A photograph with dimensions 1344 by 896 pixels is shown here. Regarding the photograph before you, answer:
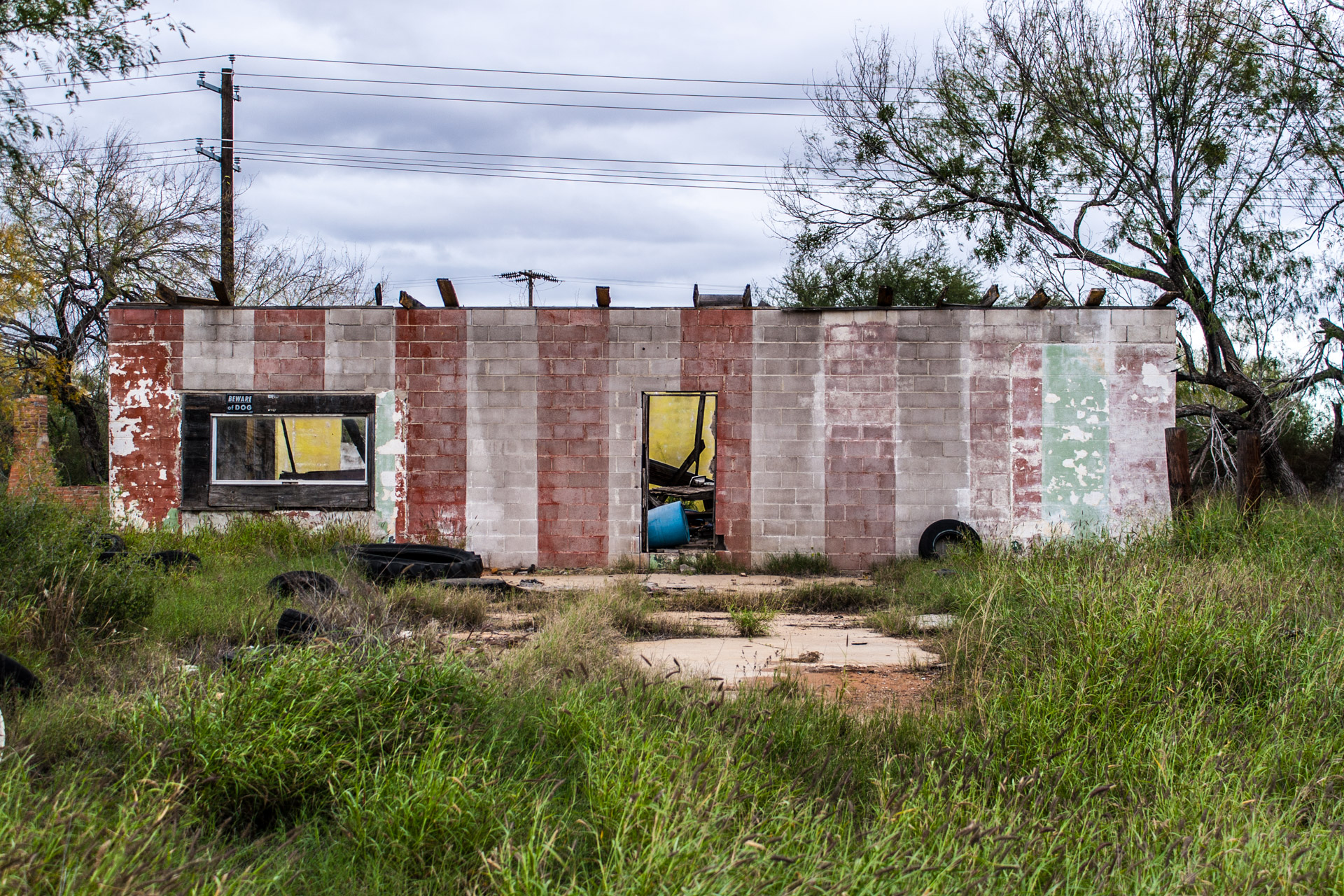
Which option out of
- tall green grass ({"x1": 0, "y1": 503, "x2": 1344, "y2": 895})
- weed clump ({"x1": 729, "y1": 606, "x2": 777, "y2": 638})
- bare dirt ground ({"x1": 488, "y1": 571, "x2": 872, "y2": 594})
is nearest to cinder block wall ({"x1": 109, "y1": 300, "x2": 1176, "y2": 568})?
bare dirt ground ({"x1": 488, "y1": 571, "x2": 872, "y2": 594})

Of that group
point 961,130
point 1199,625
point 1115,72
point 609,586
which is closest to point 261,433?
point 609,586

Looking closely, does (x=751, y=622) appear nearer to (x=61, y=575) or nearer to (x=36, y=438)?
(x=61, y=575)

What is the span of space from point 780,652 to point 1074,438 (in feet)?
24.7

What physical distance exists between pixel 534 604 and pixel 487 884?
19.4 ft

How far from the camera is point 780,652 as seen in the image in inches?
269

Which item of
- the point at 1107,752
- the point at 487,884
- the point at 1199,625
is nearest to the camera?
the point at 487,884

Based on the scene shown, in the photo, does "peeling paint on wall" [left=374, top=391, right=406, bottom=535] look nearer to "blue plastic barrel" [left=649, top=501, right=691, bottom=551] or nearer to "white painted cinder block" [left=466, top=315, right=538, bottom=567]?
"white painted cinder block" [left=466, top=315, right=538, bottom=567]

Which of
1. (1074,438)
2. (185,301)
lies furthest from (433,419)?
(1074,438)

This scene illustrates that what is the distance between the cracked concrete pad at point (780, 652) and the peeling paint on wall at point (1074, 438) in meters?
5.57

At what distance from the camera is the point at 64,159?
22984mm

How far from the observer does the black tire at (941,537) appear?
12273 mm

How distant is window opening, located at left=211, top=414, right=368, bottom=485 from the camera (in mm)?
12922

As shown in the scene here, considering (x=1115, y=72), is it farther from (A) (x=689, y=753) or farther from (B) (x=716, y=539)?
(A) (x=689, y=753)

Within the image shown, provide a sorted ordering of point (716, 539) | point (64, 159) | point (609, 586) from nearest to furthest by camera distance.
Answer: point (609, 586) < point (716, 539) < point (64, 159)
